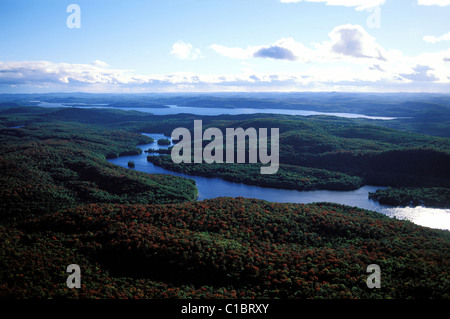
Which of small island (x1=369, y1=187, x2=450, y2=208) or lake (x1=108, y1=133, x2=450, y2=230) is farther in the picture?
small island (x1=369, y1=187, x2=450, y2=208)

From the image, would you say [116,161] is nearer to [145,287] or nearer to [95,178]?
[95,178]

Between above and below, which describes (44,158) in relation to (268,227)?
above

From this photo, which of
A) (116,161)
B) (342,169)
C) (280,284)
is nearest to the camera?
(280,284)

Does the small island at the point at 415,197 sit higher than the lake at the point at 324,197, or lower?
higher

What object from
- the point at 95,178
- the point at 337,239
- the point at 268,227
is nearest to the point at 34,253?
the point at 268,227

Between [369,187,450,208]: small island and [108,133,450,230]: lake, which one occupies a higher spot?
[369,187,450,208]: small island

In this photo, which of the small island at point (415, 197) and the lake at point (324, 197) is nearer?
the lake at point (324, 197)

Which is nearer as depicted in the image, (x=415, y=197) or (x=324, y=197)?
(x=415, y=197)

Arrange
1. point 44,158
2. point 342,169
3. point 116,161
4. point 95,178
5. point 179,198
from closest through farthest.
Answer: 1. point 179,198
2. point 95,178
3. point 44,158
4. point 342,169
5. point 116,161

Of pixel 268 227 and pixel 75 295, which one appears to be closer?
pixel 75 295

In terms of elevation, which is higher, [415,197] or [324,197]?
[415,197]
